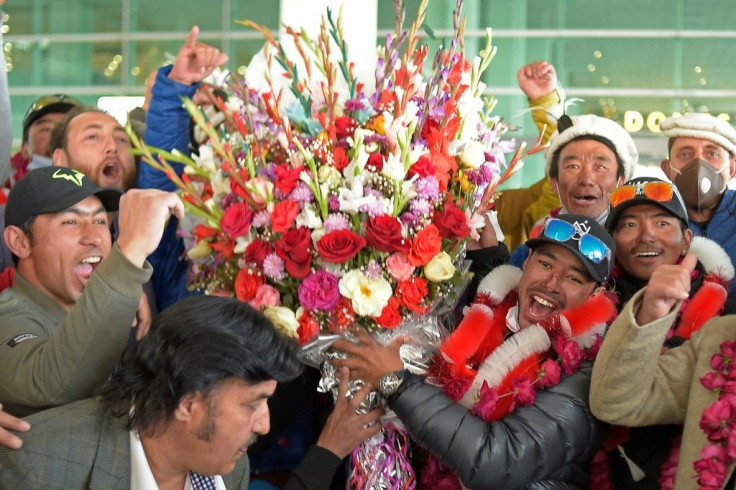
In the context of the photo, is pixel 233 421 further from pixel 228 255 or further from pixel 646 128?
pixel 646 128

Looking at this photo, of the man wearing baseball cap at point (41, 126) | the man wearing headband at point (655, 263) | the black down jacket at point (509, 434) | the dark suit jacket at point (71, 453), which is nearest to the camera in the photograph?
the dark suit jacket at point (71, 453)

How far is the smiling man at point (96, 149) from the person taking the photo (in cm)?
388

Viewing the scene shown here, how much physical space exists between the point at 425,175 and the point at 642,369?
2.74 feet

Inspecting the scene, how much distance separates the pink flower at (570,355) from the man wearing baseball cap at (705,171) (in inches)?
38.1

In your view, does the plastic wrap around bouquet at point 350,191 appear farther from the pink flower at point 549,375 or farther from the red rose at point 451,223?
the pink flower at point 549,375

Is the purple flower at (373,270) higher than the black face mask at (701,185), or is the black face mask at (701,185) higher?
the black face mask at (701,185)

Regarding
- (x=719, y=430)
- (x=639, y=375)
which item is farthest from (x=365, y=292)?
(x=719, y=430)

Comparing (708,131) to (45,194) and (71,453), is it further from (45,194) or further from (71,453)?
(71,453)

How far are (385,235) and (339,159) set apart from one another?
28 cm

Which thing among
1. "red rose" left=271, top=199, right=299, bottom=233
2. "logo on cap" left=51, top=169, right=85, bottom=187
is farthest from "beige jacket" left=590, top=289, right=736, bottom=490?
"logo on cap" left=51, top=169, right=85, bottom=187

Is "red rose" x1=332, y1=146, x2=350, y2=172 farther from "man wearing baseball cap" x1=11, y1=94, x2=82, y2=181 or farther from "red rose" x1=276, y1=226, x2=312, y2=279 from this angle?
"man wearing baseball cap" x1=11, y1=94, x2=82, y2=181

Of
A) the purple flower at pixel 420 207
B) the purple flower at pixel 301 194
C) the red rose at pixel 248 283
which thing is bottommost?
the red rose at pixel 248 283

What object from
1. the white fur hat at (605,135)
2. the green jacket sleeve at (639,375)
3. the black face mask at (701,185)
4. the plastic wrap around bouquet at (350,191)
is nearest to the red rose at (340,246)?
the plastic wrap around bouquet at (350,191)

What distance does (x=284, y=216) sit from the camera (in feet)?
9.21
